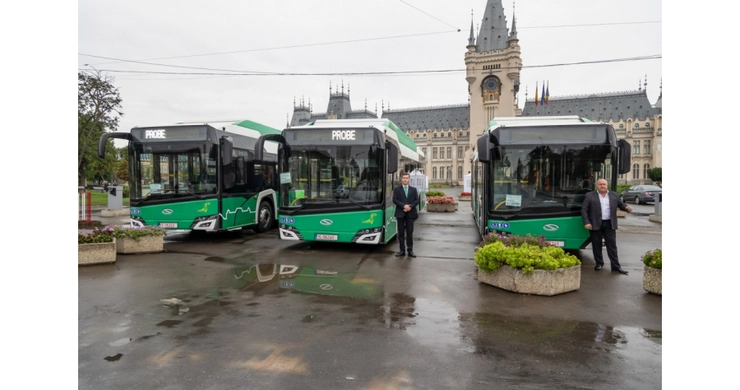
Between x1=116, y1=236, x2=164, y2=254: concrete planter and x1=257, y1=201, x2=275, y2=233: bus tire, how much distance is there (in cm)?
422

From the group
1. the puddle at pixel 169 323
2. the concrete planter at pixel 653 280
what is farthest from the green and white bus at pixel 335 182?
Answer: the concrete planter at pixel 653 280

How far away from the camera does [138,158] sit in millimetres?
12266

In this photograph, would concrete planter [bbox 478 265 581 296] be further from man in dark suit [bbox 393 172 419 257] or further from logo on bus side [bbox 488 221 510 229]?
man in dark suit [bbox 393 172 419 257]

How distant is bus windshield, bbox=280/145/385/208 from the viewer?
10.7 m

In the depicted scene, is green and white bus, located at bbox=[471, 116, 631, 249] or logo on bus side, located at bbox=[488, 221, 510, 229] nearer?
green and white bus, located at bbox=[471, 116, 631, 249]

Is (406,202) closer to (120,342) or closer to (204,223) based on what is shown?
(204,223)

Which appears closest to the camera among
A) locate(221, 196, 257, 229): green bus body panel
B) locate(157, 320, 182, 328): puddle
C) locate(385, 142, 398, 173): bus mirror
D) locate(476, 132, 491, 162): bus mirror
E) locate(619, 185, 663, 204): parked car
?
locate(157, 320, 182, 328): puddle

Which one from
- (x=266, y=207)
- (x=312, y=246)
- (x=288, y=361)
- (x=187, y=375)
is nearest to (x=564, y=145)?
(x=312, y=246)

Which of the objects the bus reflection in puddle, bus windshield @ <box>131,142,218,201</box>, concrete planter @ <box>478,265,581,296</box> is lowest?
the bus reflection in puddle

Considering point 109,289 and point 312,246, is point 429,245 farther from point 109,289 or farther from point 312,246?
point 109,289

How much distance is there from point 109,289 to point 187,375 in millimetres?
4115

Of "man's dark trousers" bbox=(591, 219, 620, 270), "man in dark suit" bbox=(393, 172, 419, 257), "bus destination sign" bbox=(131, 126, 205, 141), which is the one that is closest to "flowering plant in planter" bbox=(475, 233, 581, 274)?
"man's dark trousers" bbox=(591, 219, 620, 270)

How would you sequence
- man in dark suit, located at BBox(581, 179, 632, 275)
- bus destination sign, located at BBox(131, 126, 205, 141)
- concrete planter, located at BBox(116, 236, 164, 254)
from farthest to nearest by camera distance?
bus destination sign, located at BBox(131, 126, 205, 141) < concrete planter, located at BBox(116, 236, 164, 254) < man in dark suit, located at BBox(581, 179, 632, 275)

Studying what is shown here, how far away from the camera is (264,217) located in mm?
15555
